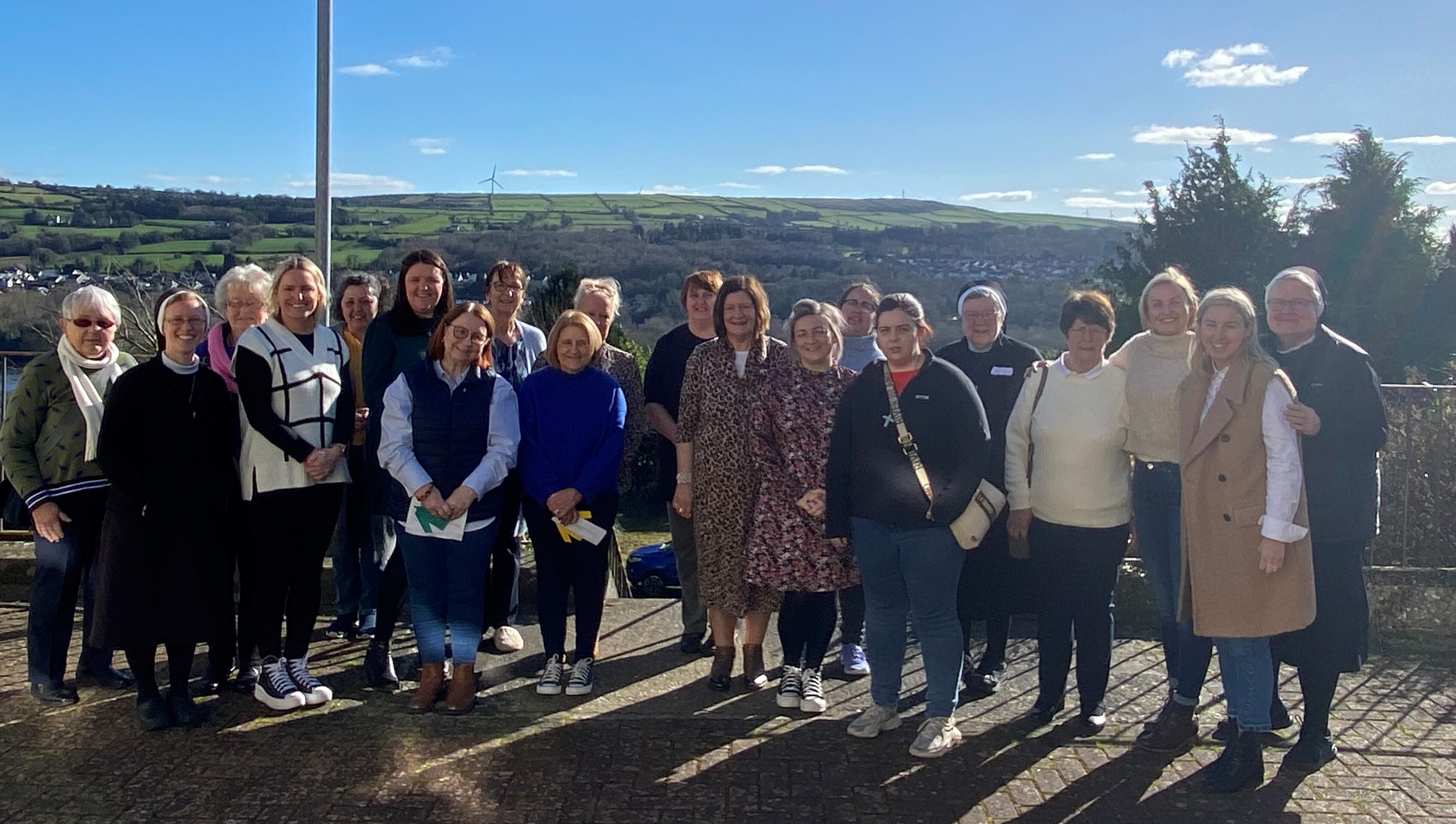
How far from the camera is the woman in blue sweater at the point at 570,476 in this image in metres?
4.65

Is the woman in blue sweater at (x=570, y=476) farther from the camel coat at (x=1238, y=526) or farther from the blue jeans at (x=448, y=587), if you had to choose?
the camel coat at (x=1238, y=526)

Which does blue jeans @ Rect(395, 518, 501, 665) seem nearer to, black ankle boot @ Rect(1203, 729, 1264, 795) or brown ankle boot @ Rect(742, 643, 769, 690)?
brown ankle boot @ Rect(742, 643, 769, 690)

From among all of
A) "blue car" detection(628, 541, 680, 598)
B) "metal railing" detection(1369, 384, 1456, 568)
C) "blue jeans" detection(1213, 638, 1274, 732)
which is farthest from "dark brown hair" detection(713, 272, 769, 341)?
"blue car" detection(628, 541, 680, 598)

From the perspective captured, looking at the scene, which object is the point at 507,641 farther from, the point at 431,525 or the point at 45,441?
the point at 45,441

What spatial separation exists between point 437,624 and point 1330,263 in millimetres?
18666

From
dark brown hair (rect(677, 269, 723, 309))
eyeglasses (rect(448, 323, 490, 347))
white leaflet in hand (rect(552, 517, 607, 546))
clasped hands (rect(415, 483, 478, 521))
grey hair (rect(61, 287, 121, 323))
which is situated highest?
dark brown hair (rect(677, 269, 723, 309))

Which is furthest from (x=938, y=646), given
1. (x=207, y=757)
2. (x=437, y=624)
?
(x=207, y=757)

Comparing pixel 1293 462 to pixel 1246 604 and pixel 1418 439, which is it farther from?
pixel 1418 439

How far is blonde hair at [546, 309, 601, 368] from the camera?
467 centimetres

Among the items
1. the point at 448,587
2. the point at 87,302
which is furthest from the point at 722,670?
the point at 87,302

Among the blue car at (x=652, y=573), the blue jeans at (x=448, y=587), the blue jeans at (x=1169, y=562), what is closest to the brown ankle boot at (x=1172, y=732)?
the blue jeans at (x=1169, y=562)

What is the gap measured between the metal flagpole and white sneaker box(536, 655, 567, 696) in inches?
101

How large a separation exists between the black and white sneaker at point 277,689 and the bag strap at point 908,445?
2751mm

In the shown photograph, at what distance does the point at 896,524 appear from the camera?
13.5 feet
